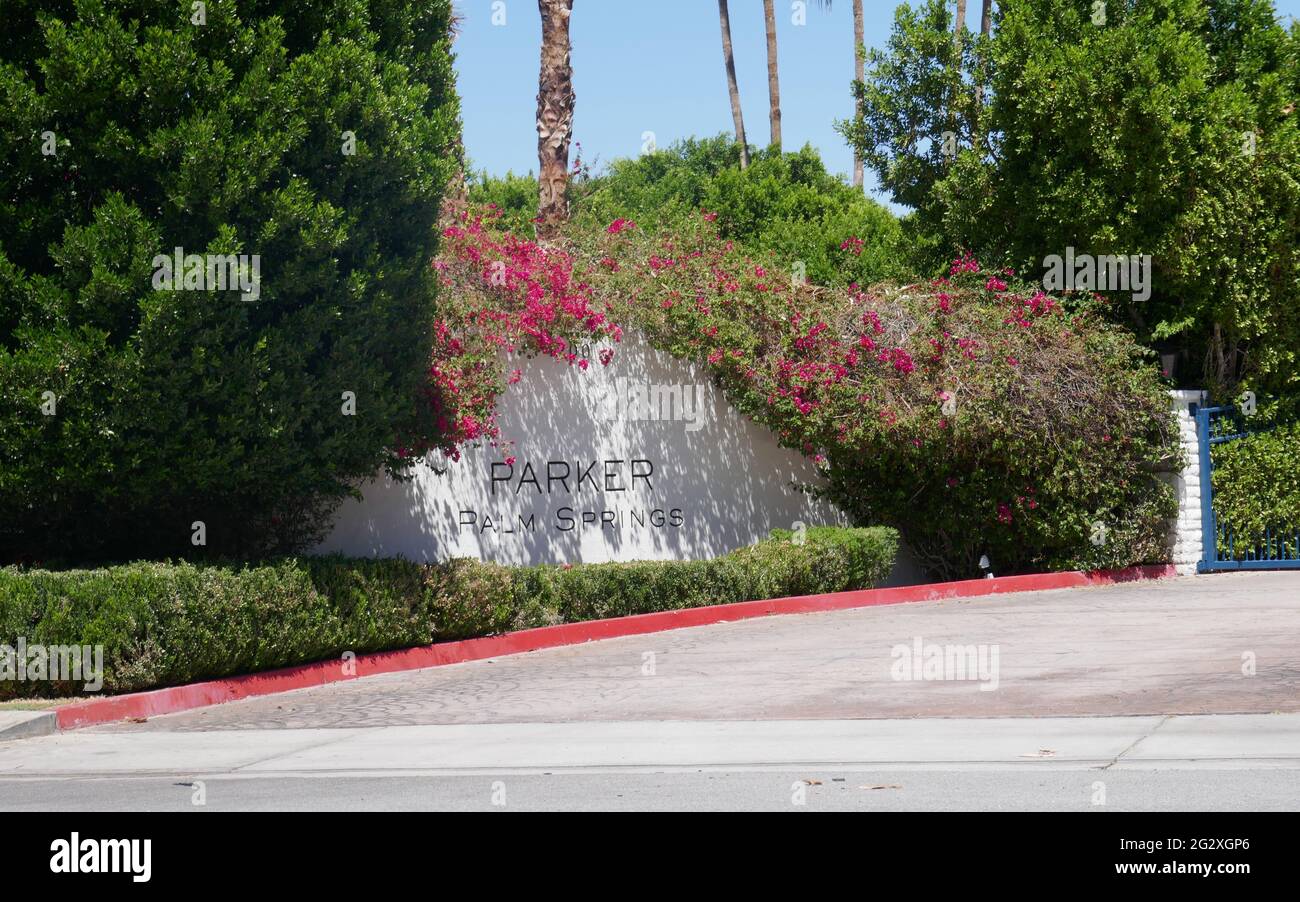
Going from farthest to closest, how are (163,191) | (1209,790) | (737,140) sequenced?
1. (737,140)
2. (163,191)
3. (1209,790)

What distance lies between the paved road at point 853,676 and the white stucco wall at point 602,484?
2145 millimetres

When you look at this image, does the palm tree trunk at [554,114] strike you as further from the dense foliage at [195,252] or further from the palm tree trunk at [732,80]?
the palm tree trunk at [732,80]

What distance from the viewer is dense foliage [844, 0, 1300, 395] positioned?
19.1 meters

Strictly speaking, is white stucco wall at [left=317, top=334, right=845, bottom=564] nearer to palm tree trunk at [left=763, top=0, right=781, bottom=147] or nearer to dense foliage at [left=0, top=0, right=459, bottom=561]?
dense foliage at [left=0, top=0, right=459, bottom=561]

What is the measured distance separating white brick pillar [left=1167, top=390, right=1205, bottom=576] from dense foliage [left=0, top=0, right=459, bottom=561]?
11.7m

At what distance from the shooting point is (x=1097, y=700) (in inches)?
390

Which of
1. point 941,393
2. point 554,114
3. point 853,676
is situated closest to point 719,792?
point 853,676

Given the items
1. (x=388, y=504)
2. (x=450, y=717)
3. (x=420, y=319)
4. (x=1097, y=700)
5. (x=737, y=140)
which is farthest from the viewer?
(x=737, y=140)

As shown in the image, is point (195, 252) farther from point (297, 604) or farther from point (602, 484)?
point (602, 484)

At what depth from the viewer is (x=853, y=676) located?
1184 cm

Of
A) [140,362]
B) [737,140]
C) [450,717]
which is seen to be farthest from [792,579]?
[737,140]

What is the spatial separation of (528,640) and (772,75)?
33812 mm
